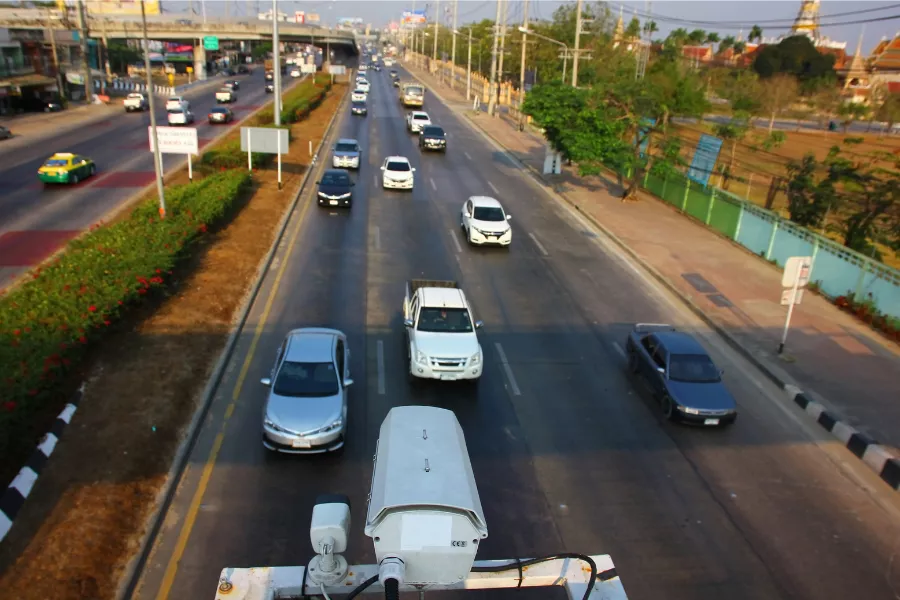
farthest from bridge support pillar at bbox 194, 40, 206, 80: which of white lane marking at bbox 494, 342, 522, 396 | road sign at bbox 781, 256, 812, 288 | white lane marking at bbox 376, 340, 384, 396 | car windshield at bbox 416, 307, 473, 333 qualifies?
road sign at bbox 781, 256, 812, 288

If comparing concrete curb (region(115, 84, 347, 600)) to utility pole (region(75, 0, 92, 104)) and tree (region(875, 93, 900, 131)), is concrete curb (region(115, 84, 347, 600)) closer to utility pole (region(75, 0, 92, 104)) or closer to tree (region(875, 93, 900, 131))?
tree (region(875, 93, 900, 131))

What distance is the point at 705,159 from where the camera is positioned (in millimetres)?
31484

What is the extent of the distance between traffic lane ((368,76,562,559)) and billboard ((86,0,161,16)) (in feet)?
284

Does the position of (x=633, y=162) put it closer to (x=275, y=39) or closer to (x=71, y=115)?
(x=275, y=39)

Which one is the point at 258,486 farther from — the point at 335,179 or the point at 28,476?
the point at 335,179

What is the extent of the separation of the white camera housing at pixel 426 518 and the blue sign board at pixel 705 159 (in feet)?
92.2

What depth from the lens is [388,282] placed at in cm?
2080

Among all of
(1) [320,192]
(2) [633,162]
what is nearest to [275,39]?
(1) [320,192]

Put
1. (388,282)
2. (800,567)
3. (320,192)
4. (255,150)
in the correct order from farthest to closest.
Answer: (255,150), (320,192), (388,282), (800,567)

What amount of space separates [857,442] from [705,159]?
20.7 m

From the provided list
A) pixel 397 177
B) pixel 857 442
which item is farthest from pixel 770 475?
pixel 397 177

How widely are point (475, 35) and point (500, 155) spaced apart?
321 ft

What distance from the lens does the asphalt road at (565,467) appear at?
9.67 m

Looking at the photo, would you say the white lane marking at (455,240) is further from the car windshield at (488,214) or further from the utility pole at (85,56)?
the utility pole at (85,56)
